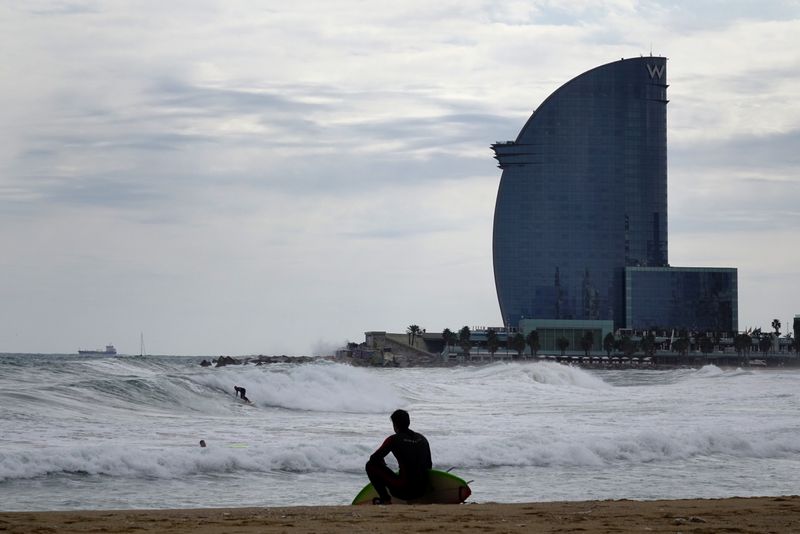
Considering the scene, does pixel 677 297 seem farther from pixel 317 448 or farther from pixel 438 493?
pixel 438 493

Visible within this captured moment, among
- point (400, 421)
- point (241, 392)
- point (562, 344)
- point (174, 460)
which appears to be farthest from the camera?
point (562, 344)

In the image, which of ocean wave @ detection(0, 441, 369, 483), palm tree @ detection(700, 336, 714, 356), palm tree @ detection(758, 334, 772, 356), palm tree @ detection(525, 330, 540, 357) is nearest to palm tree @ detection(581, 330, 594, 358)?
palm tree @ detection(525, 330, 540, 357)

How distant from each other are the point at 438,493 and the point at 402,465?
0.72 metres

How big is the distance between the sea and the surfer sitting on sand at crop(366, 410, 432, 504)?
378cm

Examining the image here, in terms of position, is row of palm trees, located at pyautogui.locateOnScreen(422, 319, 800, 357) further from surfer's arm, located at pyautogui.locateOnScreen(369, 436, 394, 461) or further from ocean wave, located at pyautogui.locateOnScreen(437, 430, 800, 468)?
surfer's arm, located at pyautogui.locateOnScreen(369, 436, 394, 461)

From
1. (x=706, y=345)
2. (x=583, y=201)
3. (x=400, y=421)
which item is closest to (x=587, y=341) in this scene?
(x=706, y=345)

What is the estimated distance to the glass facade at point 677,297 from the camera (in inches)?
7495

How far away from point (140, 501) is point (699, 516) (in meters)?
8.62

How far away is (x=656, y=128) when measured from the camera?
19475 centimetres

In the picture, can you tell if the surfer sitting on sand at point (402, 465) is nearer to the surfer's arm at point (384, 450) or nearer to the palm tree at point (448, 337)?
the surfer's arm at point (384, 450)

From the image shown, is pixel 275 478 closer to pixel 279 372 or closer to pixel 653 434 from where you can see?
pixel 653 434

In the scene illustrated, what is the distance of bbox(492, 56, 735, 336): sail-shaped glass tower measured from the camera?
18425cm

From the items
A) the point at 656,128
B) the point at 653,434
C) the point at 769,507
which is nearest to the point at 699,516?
the point at 769,507

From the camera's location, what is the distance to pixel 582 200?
190m
